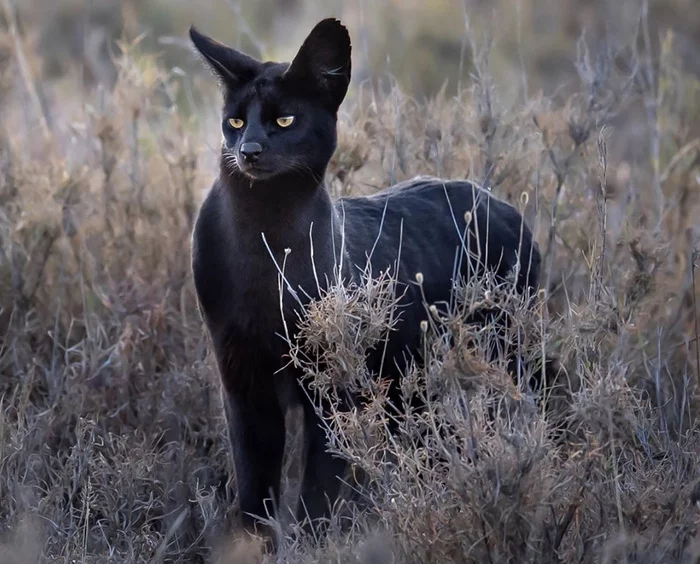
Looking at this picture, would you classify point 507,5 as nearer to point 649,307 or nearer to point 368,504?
point 649,307

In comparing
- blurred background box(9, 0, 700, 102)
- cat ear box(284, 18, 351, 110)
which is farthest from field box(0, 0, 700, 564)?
blurred background box(9, 0, 700, 102)

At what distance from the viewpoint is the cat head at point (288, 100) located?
11.9 ft

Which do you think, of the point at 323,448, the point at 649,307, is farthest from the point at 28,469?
the point at 649,307

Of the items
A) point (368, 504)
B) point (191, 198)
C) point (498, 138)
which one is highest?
point (498, 138)

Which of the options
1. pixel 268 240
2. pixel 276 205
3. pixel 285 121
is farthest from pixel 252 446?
pixel 285 121

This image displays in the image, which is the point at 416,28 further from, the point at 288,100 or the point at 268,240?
the point at 268,240

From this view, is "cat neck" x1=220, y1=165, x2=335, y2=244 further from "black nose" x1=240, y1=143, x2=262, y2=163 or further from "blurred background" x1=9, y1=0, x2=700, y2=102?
"blurred background" x1=9, y1=0, x2=700, y2=102

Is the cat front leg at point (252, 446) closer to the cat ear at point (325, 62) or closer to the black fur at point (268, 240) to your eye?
the black fur at point (268, 240)

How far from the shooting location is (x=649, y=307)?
4887 mm

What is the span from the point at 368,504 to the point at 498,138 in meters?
1.74

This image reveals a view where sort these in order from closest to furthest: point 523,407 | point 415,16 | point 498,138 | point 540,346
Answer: point 523,407
point 540,346
point 498,138
point 415,16

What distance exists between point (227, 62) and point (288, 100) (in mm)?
274

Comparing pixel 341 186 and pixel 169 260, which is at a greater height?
pixel 341 186

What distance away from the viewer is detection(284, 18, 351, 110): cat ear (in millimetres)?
3674
